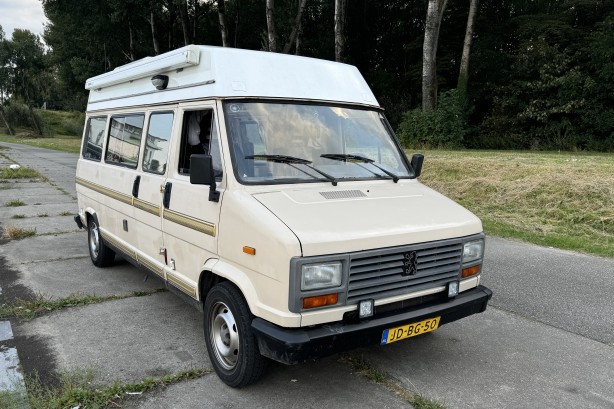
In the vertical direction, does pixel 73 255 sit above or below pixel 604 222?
below

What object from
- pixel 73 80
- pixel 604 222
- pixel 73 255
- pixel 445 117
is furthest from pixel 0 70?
pixel 604 222

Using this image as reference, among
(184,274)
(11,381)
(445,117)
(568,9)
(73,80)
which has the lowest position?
(11,381)

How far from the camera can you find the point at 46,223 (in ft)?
31.1

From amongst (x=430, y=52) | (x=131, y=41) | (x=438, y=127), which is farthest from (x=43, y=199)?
(x=131, y=41)

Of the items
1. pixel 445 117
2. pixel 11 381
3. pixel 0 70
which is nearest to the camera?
pixel 11 381

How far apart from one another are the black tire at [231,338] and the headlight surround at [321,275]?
0.56m

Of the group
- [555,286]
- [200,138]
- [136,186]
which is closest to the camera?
[200,138]

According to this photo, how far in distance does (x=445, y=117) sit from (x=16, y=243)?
16.9 meters

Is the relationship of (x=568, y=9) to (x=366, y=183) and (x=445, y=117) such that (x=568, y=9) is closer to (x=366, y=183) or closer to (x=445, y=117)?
(x=445, y=117)

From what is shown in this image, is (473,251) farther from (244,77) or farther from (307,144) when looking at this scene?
(244,77)

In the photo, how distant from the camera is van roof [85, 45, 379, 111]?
397 centimetres

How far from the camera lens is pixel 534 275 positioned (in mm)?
6172

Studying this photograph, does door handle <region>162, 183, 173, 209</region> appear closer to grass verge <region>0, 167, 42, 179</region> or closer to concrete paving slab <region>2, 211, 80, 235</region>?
concrete paving slab <region>2, 211, 80, 235</region>

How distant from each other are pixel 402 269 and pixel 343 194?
0.75m
